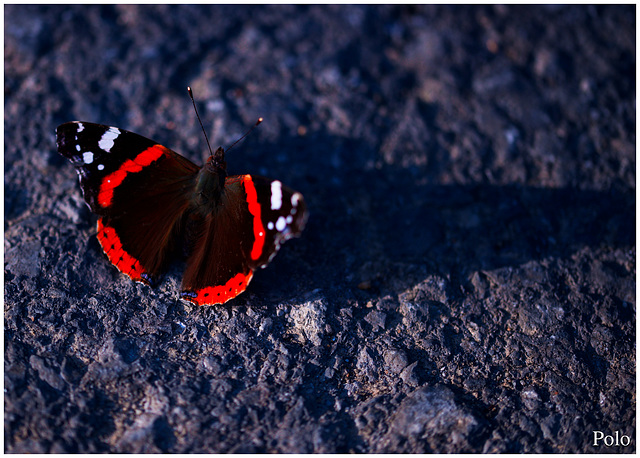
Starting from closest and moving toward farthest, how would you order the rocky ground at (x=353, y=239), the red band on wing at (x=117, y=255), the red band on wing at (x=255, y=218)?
the rocky ground at (x=353, y=239), the red band on wing at (x=255, y=218), the red band on wing at (x=117, y=255)

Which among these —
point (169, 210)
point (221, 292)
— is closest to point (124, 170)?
point (169, 210)

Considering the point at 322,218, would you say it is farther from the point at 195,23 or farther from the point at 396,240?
the point at 195,23

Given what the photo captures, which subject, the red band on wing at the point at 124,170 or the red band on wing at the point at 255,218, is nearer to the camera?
the red band on wing at the point at 255,218

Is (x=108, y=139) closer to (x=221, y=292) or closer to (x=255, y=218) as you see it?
(x=255, y=218)

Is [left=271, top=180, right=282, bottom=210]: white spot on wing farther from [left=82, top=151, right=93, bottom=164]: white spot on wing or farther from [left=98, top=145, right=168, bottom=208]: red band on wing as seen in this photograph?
[left=82, top=151, right=93, bottom=164]: white spot on wing

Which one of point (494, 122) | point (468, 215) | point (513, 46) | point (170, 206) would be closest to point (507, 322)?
point (468, 215)

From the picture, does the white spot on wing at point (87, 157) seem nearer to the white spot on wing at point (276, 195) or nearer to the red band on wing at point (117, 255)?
the red band on wing at point (117, 255)

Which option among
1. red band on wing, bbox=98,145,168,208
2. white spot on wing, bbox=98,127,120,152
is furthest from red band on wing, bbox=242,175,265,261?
white spot on wing, bbox=98,127,120,152

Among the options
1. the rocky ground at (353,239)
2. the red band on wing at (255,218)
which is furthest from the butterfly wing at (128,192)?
the red band on wing at (255,218)
